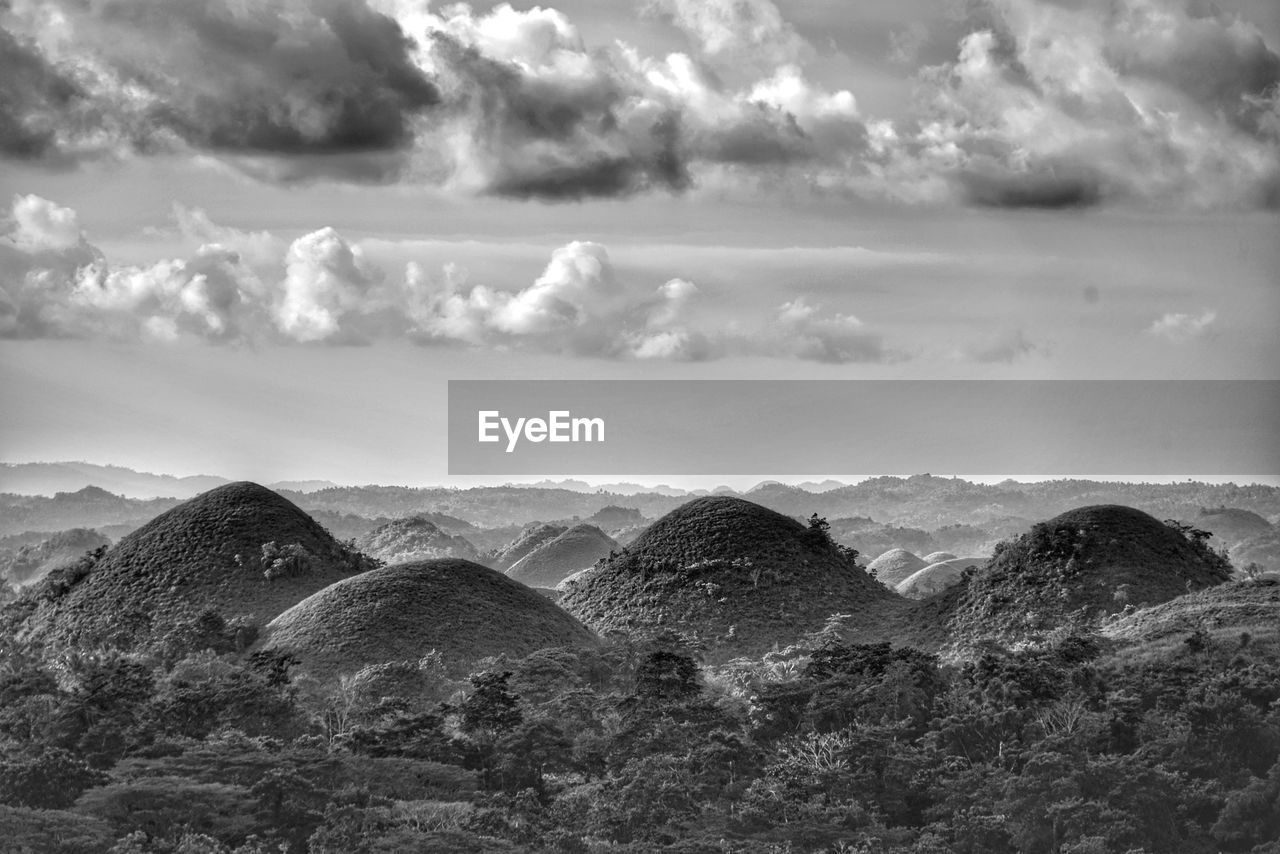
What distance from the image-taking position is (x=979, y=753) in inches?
1649

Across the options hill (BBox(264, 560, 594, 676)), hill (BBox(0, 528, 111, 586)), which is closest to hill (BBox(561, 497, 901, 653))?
hill (BBox(264, 560, 594, 676))

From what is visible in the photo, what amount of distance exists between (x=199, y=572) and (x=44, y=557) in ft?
327

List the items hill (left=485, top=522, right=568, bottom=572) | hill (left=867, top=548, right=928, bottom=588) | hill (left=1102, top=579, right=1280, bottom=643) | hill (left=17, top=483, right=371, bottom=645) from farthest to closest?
hill (left=485, top=522, right=568, bottom=572)
hill (left=867, top=548, right=928, bottom=588)
hill (left=17, top=483, right=371, bottom=645)
hill (left=1102, top=579, right=1280, bottom=643)

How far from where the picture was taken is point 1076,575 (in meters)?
60.9

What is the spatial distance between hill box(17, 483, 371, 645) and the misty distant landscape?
0.20 m

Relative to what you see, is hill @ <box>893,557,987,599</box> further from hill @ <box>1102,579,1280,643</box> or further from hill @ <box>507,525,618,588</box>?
hill @ <box>1102,579,1280,643</box>

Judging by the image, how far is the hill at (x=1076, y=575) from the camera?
58719mm

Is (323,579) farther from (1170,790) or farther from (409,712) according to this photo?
(1170,790)

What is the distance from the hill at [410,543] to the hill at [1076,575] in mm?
97867

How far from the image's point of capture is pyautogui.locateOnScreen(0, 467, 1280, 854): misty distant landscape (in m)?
36.9

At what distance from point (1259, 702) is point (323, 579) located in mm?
40783

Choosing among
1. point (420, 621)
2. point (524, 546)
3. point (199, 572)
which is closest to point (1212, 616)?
point (420, 621)

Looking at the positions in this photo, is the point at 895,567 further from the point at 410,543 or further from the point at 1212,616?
the point at 1212,616

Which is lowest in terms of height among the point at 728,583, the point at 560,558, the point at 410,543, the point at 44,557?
the point at 560,558
